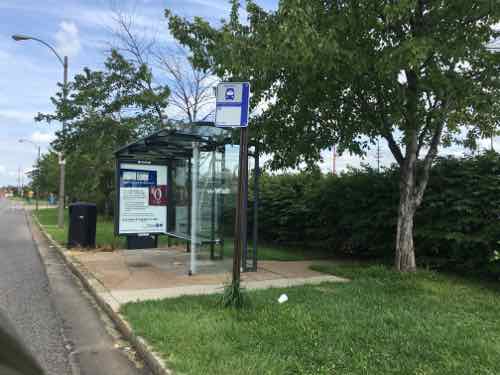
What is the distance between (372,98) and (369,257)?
4583 mm

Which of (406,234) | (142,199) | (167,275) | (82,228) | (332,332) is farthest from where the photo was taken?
(82,228)

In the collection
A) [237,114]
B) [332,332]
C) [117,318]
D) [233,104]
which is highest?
[233,104]

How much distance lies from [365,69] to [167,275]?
497cm

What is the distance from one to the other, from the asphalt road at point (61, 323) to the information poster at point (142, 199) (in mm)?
1988

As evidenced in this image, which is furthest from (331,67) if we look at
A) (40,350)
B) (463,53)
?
(40,350)

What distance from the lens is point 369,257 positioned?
439 inches

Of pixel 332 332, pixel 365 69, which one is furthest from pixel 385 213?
pixel 332 332

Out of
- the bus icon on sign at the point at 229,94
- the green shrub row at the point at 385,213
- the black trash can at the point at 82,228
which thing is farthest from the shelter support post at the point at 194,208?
the black trash can at the point at 82,228

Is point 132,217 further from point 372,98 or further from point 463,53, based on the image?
point 463,53

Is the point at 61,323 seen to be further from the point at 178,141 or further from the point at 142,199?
the point at 142,199

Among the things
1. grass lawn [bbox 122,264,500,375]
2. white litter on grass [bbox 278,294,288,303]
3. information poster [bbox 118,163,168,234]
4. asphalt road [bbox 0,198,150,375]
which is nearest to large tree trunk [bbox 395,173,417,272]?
grass lawn [bbox 122,264,500,375]

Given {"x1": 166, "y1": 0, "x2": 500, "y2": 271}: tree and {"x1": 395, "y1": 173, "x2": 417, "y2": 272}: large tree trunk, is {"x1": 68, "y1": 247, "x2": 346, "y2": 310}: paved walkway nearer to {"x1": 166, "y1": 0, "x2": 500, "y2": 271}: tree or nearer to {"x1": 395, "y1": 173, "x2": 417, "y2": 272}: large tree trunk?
{"x1": 395, "y1": 173, "x2": 417, "y2": 272}: large tree trunk

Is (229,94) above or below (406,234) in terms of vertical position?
above

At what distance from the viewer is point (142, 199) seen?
11188mm
